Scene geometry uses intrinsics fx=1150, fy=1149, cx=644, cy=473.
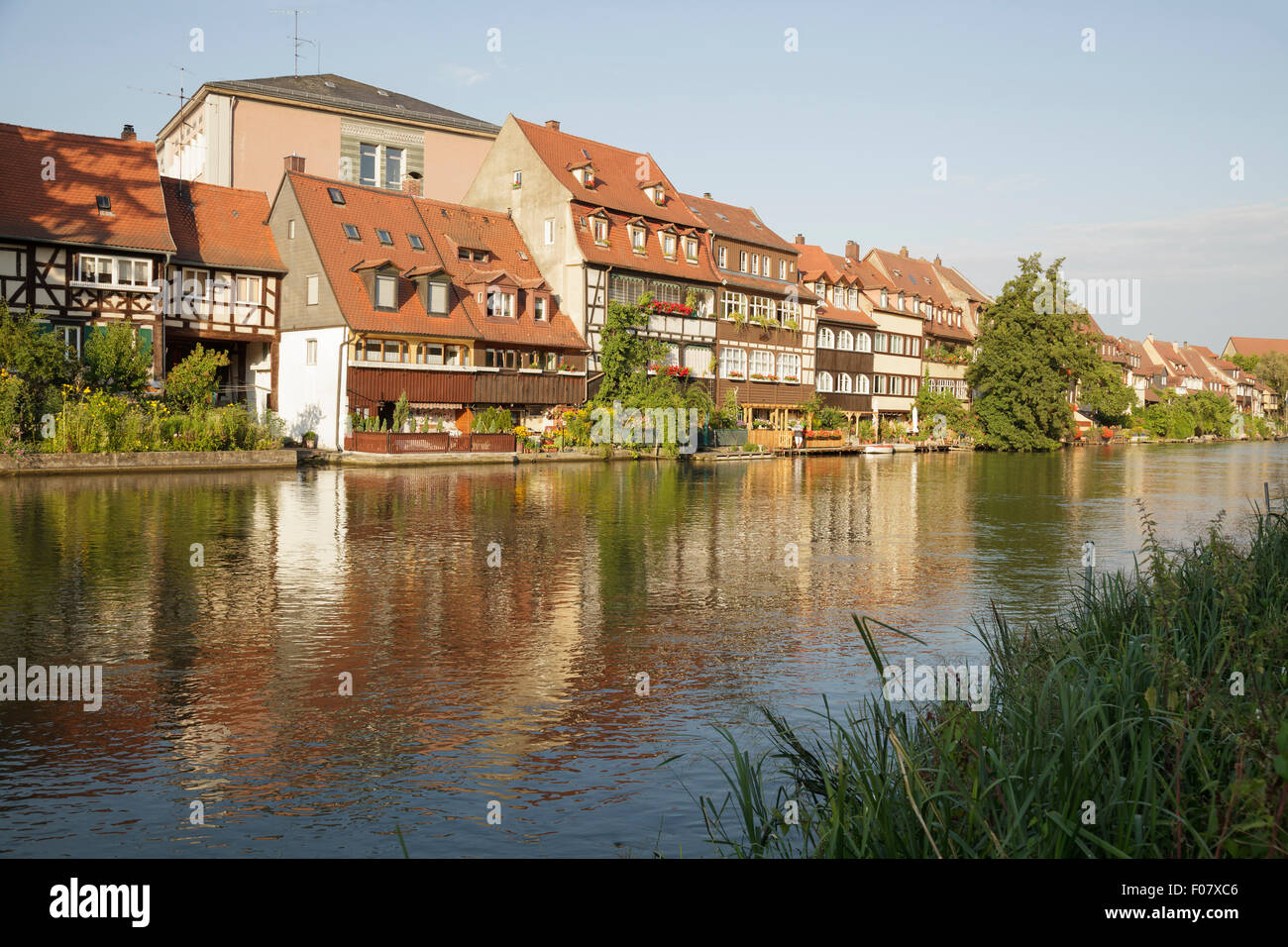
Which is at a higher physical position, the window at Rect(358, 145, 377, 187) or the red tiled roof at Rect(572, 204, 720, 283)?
the window at Rect(358, 145, 377, 187)

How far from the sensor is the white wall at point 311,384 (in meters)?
45.7

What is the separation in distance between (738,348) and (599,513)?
136 ft

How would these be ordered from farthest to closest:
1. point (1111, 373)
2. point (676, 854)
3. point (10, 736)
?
point (1111, 373)
point (10, 736)
point (676, 854)

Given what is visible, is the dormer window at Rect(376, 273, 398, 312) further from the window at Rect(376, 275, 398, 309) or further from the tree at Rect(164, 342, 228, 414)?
the tree at Rect(164, 342, 228, 414)

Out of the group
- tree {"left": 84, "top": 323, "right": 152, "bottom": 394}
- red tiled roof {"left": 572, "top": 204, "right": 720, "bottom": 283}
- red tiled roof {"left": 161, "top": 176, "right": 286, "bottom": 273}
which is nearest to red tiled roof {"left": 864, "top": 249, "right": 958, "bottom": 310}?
red tiled roof {"left": 572, "top": 204, "right": 720, "bottom": 283}

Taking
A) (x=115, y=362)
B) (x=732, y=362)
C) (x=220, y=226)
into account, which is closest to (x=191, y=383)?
(x=115, y=362)

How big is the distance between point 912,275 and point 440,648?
87.4 metres

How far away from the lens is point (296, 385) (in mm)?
48094

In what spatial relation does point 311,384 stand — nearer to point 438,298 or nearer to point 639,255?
point 438,298

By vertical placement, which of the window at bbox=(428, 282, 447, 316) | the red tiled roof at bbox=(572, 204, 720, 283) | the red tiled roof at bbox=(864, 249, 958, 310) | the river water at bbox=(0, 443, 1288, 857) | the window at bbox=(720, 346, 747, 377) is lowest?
the river water at bbox=(0, 443, 1288, 857)

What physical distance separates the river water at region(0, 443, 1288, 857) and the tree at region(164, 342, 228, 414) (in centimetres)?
1440

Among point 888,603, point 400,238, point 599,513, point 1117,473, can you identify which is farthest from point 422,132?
point 888,603

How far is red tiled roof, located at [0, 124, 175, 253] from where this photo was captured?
1676 inches
